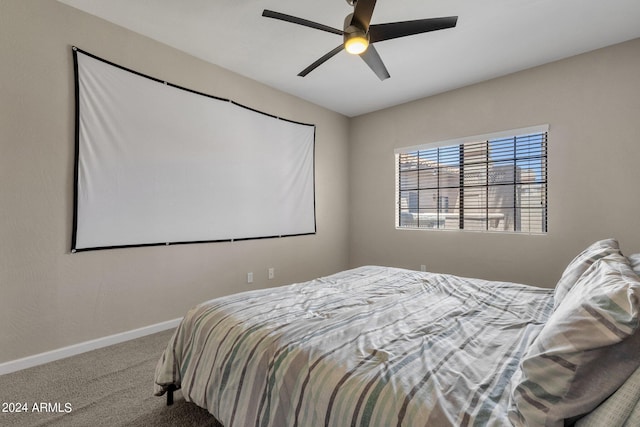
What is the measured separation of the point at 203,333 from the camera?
4.98 feet

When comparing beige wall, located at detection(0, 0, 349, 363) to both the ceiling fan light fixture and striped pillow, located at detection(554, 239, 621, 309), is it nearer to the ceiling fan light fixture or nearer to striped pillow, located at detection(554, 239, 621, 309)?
the ceiling fan light fixture

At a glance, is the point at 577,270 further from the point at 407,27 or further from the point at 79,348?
the point at 79,348

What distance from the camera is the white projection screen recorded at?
2.46 metres

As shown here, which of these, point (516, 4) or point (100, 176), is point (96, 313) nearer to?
point (100, 176)

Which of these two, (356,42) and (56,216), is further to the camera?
(56,216)

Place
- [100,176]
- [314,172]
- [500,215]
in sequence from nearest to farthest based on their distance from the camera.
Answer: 1. [100,176]
2. [500,215]
3. [314,172]

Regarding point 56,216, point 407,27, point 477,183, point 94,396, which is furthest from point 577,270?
point 56,216

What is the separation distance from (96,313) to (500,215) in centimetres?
421

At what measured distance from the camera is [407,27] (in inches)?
76.6

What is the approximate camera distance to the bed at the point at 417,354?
75 cm

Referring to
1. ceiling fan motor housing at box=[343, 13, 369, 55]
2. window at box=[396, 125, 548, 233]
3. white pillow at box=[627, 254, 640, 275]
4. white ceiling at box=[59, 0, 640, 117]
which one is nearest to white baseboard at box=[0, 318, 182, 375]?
white ceiling at box=[59, 0, 640, 117]

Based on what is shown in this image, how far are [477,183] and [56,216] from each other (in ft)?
13.9

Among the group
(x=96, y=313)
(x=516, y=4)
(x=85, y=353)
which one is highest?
(x=516, y=4)

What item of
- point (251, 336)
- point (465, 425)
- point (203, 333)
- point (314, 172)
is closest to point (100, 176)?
point (203, 333)
